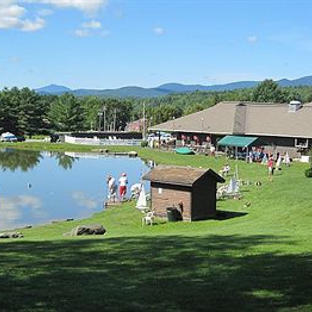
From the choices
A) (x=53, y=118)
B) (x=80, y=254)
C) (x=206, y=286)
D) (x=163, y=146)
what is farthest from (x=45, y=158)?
(x=206, y=286)

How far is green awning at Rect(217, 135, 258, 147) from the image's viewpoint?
52.9 meters

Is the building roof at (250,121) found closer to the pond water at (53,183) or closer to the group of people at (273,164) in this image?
the group of people at (273,164)

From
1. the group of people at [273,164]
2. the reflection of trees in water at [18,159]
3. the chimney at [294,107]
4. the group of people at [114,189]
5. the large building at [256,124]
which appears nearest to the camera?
the group of people at [114,189]

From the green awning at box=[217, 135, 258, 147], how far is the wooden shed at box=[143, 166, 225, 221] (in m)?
29.2

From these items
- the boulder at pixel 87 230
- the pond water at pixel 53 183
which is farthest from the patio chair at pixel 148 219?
the pond water at pixel 53 183

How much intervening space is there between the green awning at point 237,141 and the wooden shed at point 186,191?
2915 centimetres

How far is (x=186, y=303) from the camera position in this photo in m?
8.96

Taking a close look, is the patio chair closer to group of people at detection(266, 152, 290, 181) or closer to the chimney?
group of people at detection(266, 152, 290, 181)

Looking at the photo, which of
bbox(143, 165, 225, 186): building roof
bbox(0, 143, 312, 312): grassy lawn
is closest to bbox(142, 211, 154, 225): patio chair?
bbox(143, 165, 225, 186): building roof

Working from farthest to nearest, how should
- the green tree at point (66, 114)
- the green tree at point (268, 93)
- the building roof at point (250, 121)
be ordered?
the green tree at point (268, 93) < the green tree at point (66, 114) < the building roof at point (250, 121)

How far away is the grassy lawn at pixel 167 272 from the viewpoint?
8.98 m

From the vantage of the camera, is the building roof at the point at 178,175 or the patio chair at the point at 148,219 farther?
the building roof at the point at 178,175

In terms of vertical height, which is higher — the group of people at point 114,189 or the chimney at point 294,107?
the chimney at point 294,107

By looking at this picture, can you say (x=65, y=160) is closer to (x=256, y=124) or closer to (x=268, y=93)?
(x=256, y=124)
